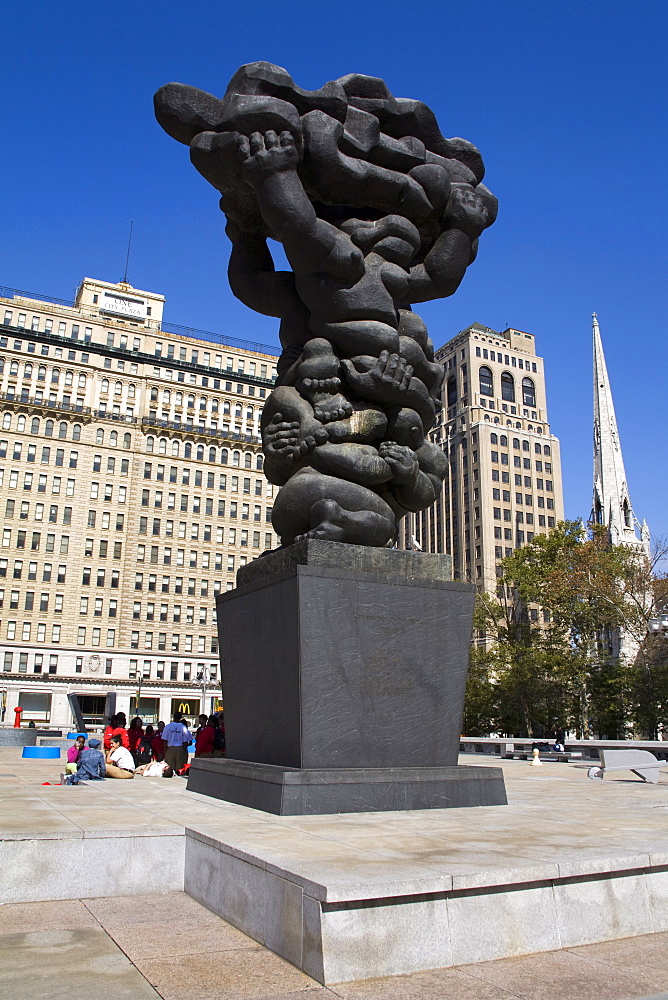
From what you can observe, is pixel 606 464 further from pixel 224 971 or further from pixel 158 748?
pixel 224 971

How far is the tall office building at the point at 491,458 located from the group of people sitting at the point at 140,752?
7751 cm

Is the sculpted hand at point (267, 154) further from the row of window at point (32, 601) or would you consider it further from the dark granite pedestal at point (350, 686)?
the row of window at point (32, 601)

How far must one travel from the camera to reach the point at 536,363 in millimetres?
116750

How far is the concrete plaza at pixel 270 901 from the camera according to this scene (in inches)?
148

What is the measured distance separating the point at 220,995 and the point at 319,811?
131 inches

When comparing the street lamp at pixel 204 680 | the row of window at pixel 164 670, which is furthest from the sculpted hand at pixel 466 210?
the row of window at pixel 164 670

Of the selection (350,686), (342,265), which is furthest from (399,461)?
(350,686)

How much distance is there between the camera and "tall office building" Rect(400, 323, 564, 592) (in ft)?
329

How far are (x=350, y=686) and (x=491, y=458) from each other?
317ft

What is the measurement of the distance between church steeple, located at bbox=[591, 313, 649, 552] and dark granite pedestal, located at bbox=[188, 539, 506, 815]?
331 feet

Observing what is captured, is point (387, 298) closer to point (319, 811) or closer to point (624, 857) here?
point (319, 811)

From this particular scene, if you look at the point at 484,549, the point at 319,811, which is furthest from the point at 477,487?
the point at 319,811

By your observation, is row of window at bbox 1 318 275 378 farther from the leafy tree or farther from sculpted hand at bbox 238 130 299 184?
sculpted hand at bbox 238 130 299 184

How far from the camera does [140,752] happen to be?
18172 millimetres
